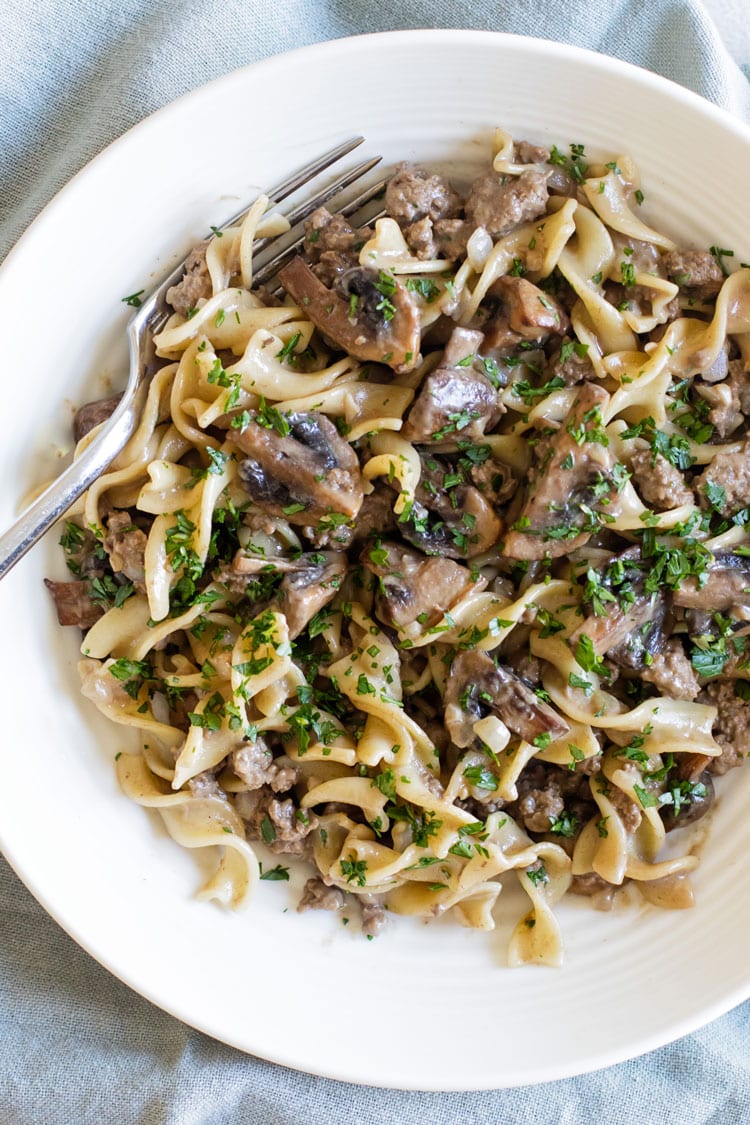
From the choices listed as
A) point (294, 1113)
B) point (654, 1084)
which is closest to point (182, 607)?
point (294, 1113)

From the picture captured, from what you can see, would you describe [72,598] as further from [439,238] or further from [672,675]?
[672,675]

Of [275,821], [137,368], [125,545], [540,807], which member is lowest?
[540,807]

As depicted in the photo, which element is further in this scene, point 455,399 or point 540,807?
point 540,807

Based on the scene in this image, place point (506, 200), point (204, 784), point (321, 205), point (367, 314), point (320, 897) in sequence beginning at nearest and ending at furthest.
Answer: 1. point (367, 314)
2. point (506, 200)
3. point (321, 205)
4. point (204, 784)
5. point (320, 897)

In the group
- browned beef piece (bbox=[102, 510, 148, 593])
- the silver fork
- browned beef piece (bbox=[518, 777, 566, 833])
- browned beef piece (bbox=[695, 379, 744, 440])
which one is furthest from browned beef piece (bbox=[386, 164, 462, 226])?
browned beef piece (bbox=[518, 777, 566, 833])

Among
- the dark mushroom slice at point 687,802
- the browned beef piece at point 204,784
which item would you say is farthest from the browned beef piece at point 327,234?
the dark mushroom slice at point 687,802

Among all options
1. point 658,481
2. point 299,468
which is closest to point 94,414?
point 299,468
